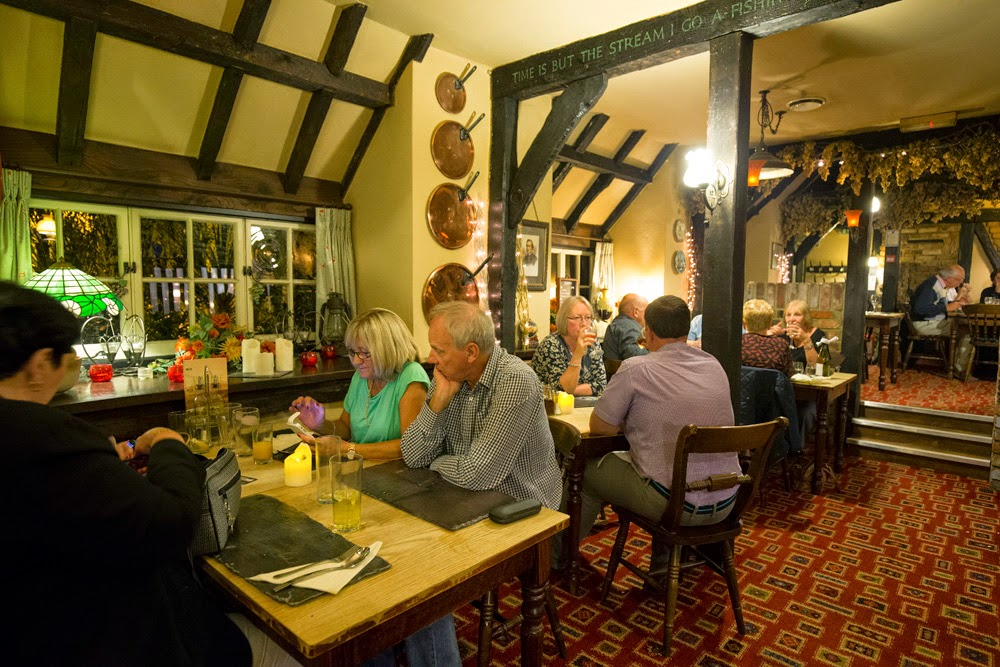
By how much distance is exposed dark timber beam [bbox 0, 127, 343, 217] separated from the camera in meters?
3.09

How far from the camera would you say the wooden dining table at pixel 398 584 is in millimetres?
1100

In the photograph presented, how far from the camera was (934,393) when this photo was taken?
6.84 m

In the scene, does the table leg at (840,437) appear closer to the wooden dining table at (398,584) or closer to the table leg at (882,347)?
the table leg at (882,347)

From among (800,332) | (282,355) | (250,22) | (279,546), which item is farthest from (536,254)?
(279,546)

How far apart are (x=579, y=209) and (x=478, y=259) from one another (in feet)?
7.98

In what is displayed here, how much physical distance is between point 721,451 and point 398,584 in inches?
56.4

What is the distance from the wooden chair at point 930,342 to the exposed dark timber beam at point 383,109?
811cm

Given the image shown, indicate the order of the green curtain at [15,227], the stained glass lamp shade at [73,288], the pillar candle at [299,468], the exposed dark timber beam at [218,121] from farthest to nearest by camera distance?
1. the exposed dark timber beam at [218,121]
2. the green curtain at [15,227]
3. the stained glass lamp shade at [73,288]
4. the pillar candle at [299,468]

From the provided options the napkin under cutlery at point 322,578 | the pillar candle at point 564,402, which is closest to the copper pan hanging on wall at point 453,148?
the pillar candle at point 564,402

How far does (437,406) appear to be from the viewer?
6.72 ft

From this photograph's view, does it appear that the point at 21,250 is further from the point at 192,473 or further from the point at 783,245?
the point at 783,245

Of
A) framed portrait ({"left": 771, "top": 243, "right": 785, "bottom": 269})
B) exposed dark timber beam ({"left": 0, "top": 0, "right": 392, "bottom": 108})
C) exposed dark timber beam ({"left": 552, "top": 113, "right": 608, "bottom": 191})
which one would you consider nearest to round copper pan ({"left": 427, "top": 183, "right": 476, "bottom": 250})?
exposed dark timber beam ({"left": 0, "top": 0, "right": 392, "bottom": 108})

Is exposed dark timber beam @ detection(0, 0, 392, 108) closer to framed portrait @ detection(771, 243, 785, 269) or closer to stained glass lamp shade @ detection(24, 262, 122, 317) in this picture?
stained glass lamp shade @ detection(24, 262, 122, 317)

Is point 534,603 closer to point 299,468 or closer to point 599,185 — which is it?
point 299,468
